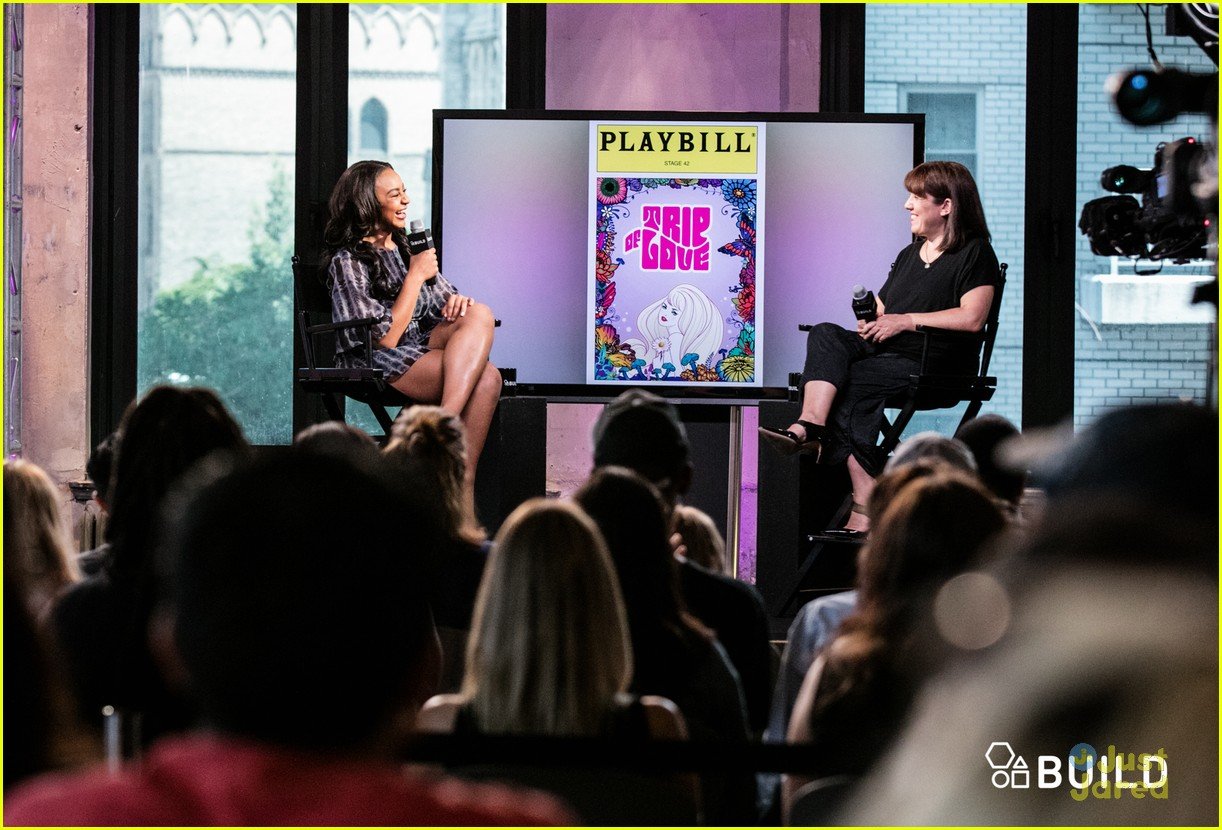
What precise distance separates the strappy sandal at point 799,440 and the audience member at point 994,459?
1440 millimetres

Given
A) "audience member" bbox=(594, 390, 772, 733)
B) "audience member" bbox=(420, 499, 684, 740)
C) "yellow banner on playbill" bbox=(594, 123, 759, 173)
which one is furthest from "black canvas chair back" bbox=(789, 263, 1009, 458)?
"audience member" bbox=(420, 499, 684, 740)

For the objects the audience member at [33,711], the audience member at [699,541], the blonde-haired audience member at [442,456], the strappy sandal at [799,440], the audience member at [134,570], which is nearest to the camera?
the audience member at [33,711]

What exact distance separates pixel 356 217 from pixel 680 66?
1.68 m

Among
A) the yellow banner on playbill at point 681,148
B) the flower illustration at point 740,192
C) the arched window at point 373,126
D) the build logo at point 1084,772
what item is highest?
the arched window at point 373,126

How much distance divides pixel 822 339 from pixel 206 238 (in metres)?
2.79

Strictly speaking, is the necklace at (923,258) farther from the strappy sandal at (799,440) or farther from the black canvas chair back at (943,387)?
the strappy sandal at (799,440)

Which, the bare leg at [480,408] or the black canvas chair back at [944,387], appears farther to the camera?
the bare leg at [480,408]

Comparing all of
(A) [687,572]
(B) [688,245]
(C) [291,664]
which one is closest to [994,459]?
(A) [687,572]

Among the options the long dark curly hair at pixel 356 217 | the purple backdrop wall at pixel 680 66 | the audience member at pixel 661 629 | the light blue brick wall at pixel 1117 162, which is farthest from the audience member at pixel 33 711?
the light blue brick wall at pixel 1117 162

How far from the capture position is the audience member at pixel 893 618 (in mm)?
1603

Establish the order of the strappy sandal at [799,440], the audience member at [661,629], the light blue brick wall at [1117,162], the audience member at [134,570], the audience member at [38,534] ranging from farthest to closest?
the light blue brick wall at [1117,162], the strappy sandal at [799,440], the audience member at [38,534], the audience member at [661,629], the audience member at [134,570]

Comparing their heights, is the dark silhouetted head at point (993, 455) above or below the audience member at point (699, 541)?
above

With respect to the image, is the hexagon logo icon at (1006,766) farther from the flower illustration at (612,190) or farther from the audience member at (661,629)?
the flower illustration at (612,190)

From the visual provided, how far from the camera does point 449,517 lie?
250 cm
